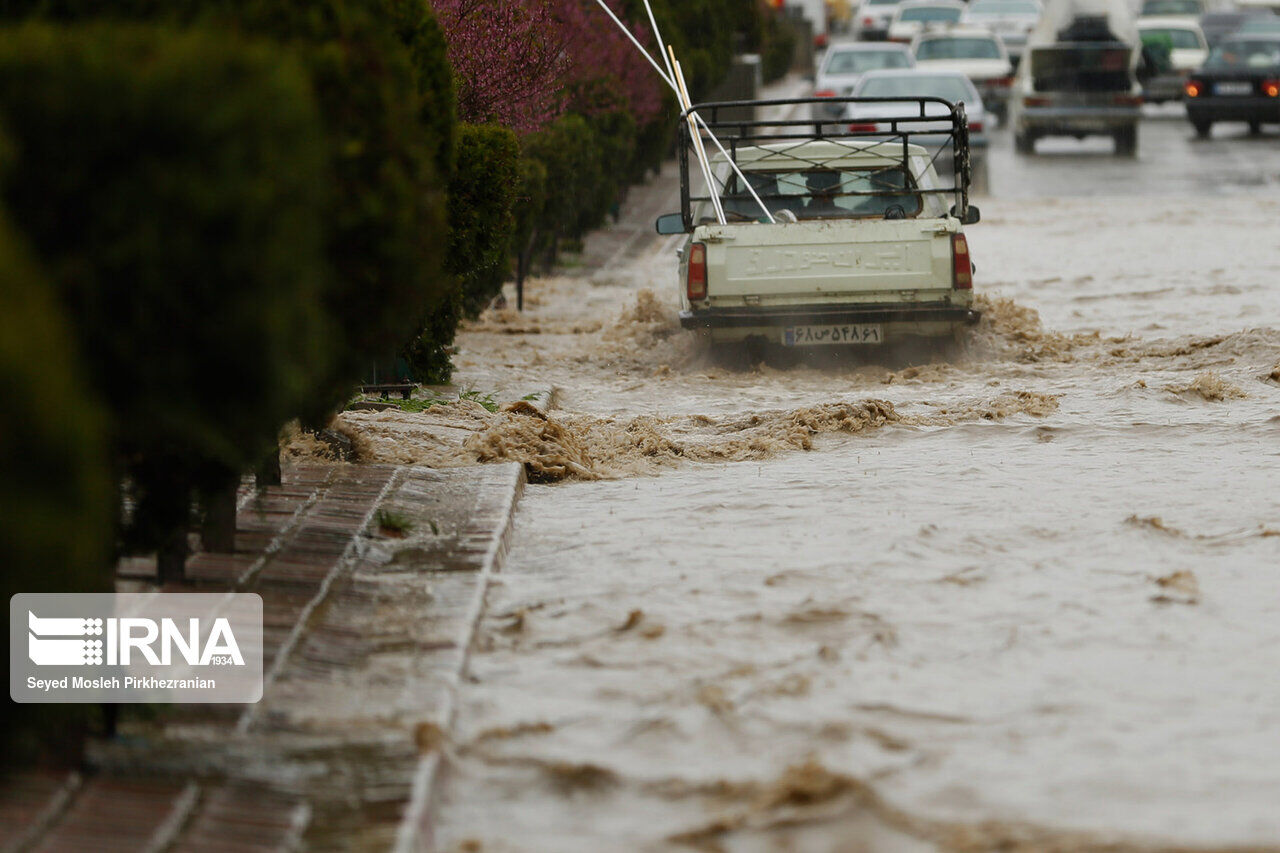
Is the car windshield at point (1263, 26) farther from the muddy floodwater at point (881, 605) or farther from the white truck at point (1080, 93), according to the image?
the muddy floodwater at point (881, 605)

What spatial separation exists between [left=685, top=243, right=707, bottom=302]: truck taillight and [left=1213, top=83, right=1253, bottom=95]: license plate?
21.4 meters

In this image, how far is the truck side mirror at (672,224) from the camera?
1159 centimetres

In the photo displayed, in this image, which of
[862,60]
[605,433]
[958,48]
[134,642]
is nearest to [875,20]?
[958,48]

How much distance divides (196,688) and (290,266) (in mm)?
1723

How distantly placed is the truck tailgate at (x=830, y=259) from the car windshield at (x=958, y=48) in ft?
72.2

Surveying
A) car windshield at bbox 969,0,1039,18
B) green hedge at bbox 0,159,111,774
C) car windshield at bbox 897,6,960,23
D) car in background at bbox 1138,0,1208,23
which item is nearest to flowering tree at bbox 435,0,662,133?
green hedge at bbox 0,159,111,774

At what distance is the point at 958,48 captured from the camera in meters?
32.9

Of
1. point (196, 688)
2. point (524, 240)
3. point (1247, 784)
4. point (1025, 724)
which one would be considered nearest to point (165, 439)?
point (196, 688)

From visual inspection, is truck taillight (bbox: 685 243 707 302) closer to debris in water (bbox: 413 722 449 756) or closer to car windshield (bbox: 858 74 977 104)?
debris in water (bbox: 413 722 449 756)

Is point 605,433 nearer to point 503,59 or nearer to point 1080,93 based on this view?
point 503,59

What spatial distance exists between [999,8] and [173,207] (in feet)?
144

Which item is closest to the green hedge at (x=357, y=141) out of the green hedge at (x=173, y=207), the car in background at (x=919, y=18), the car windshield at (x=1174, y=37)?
the green hedge at (x=173, y=207)

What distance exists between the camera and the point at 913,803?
4.18 meters

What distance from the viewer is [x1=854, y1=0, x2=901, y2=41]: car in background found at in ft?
155
